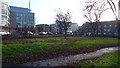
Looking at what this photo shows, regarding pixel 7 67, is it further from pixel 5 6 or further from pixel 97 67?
pixel 5 6

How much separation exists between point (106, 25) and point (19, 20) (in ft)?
236

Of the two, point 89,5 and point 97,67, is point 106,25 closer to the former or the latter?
point 89,5

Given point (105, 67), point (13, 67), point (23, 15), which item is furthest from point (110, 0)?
point (23, 15)

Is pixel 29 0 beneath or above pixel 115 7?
above

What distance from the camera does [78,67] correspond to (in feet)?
20.1

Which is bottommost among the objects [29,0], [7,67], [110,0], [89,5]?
[7,67]

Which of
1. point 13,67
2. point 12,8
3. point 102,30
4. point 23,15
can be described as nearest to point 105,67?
point 13,67

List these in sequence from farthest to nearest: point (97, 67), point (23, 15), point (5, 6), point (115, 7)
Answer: point (23, 15) → point (5, 6) → point (115, 7) → point (97, 67)

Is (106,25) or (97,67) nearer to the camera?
(97,67)

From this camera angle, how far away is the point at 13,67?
6.40 meters

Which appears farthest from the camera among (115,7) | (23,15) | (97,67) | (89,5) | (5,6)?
(23,15)

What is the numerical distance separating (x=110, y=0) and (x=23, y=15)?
84.5 meters

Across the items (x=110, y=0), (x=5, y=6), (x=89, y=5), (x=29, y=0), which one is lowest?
(x=89, y=5)

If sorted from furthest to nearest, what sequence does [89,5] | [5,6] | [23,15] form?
1. [23,15]
2. [5,6]
3. [89,5]
